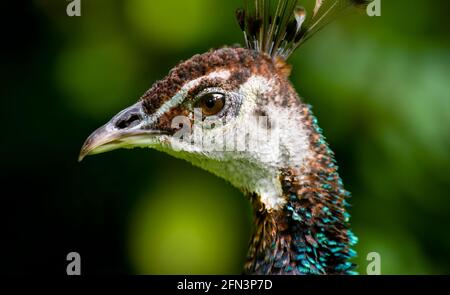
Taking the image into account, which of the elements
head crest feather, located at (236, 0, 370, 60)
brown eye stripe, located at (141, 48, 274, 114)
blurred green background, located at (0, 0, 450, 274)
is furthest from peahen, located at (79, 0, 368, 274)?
blurred green background, located at (0, 0, 450, 274)

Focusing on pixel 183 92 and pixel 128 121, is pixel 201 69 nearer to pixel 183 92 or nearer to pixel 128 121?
pixel 183 92

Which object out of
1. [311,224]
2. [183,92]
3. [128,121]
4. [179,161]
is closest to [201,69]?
[183,92]

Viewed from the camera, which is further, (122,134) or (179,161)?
(179,161)

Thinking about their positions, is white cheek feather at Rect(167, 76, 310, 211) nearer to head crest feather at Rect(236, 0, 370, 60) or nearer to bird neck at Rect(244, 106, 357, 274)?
bird neck at Rect(244, 106, 357, 274)

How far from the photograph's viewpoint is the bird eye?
1353mm

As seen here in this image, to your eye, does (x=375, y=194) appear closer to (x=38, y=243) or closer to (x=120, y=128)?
(x=120, y=128)

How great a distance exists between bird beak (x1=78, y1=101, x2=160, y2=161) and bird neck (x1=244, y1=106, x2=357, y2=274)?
297 millimetres

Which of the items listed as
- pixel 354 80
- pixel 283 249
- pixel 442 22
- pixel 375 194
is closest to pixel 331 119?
pixel 354 80

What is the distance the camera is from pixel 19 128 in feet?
7.66

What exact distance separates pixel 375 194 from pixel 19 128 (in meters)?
1.30

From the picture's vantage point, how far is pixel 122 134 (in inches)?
53.4

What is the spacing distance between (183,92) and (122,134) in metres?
0.16

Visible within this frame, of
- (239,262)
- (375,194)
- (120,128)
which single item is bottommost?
(239,262)

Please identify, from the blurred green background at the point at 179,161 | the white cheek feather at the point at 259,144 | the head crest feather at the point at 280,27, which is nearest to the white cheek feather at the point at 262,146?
the white cheek feather at the point at 259,144
